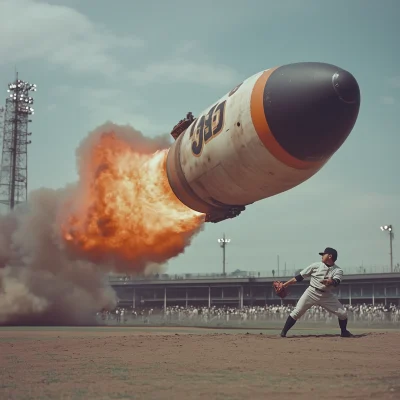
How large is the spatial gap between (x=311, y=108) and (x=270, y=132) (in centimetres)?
137

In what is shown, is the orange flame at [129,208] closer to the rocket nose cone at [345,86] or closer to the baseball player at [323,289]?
the baseball player at [323,289]

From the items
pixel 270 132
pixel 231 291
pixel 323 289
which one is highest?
pixel 270 132

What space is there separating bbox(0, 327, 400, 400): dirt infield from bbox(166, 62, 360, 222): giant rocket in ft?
16.3

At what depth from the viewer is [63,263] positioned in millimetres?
38656

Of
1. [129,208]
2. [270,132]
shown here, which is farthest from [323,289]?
[129,208]

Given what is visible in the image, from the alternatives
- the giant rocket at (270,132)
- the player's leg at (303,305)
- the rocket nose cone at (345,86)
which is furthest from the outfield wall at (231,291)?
the rocket nose cone at (345,86)

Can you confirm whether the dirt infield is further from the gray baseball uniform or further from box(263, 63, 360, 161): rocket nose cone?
box(263, 63, 360, 161): rocket nose cone

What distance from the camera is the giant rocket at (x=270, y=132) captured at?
15930 millimetres

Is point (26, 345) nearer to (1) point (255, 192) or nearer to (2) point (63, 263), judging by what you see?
(1) point (255, 192)

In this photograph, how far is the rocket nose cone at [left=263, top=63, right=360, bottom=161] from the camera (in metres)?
15.8

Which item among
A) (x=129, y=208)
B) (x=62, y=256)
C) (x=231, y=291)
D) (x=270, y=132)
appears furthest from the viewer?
(x=231, y=291)

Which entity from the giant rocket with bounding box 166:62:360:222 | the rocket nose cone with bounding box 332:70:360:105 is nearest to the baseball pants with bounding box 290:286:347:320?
the giant rocket with bounding box 166:62:360:222

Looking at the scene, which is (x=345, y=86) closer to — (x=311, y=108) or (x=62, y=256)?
(x=311, y=108)

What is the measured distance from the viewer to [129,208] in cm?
2670
